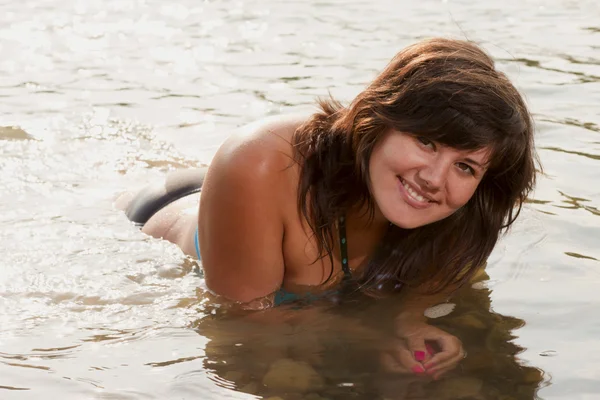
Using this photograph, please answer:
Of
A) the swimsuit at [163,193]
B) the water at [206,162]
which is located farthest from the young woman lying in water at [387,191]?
the swimsuit at [163,193]

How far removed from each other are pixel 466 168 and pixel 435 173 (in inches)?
5.5

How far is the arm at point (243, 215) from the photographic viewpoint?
373cm

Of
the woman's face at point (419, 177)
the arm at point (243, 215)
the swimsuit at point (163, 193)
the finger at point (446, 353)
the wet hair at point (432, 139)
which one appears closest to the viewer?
the wet hair at point (432, 139)

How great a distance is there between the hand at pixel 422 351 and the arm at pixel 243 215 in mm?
597

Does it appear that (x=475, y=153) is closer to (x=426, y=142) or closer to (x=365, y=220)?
(x=426, y=142)

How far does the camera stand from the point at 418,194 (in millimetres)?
3609

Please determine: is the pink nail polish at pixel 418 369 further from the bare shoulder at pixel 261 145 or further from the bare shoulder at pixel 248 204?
the bare shoulder at pixel 261 145

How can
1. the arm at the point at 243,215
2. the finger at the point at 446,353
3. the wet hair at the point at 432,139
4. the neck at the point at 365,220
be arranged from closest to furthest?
the wet hair at the point at 432,139
the finger at the point at 446,353
the arm at the point at 243,215
the neck at the point at 365,220

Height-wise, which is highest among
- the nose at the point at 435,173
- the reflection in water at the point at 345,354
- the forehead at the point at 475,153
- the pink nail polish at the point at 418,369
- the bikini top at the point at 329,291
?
the forehead at the point at 475,153

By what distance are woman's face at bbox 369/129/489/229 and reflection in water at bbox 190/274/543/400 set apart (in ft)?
1.81

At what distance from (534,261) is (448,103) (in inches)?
60.4

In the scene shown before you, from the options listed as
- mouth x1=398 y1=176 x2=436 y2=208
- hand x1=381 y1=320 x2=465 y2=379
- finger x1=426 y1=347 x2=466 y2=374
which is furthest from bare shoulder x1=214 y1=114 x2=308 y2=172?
finger x1=426 y1=347 x2=466 y2=374

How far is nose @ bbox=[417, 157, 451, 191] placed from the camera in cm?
348

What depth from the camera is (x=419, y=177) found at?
11.6 feet
